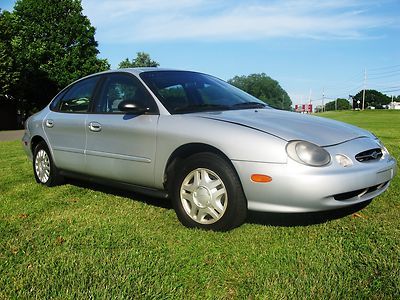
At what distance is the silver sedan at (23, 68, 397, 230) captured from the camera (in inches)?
140

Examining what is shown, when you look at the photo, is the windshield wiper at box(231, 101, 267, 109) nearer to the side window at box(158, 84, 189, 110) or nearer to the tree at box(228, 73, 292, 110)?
the side window at box(158, 84, 189, 110)

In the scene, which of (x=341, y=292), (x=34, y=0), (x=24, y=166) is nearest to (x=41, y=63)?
(x=34, y=0)

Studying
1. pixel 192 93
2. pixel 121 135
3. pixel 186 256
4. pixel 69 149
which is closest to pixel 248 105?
pixel 192 93

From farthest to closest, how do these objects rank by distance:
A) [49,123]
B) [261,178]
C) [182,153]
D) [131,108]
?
[49,123], [131,108], [182,153], [261,178]

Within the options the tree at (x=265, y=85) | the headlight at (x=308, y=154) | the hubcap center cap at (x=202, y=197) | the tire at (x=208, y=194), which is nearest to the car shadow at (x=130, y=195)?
the tire at (x=208, y=194)

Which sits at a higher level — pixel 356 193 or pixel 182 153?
pixel 182 153

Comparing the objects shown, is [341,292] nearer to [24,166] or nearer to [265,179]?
[265,179]

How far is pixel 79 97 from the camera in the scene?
18.4 ft

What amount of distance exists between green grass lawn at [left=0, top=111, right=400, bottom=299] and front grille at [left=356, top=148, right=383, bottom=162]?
568 millimetres

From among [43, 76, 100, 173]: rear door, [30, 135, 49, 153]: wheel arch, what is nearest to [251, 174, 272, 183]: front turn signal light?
[43, 76, 100, 173]: rear door

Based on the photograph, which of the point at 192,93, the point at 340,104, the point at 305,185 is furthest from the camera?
the point at 340,104

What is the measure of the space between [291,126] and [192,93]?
4.21ft

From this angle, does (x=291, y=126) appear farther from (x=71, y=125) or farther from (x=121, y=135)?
(x=71, y=125)

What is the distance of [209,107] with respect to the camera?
4.54 metres
